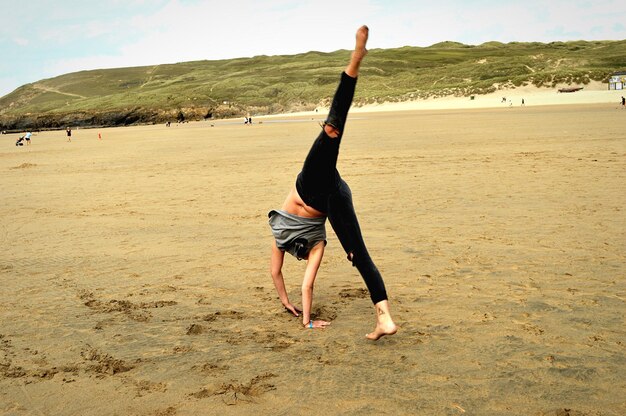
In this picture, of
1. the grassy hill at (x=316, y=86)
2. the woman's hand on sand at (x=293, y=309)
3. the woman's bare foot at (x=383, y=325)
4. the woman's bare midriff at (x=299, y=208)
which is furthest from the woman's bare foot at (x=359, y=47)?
the grassy hill at (x=316, y=86)

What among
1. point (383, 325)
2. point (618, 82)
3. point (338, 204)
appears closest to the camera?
point (383, 325)

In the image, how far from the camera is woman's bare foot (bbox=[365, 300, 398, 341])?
4.41m

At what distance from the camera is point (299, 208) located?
4.85m

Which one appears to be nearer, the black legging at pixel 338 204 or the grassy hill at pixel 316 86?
the black legging at pixel 338 204

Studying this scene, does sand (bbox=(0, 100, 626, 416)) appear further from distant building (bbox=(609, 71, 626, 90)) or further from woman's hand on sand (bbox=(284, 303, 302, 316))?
distant building (bbox=(609, 71, 626, 90))

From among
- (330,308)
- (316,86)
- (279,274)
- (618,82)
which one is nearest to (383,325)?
(330,308)

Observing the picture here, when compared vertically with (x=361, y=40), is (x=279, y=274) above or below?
below

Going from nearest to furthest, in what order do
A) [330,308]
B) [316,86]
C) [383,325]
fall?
[383,325] < [330,308] < [316,86]

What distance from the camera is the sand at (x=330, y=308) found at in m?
3.78

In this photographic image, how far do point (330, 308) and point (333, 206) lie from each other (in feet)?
4.31

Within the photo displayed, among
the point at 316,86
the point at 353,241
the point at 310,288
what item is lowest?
the point at 310,288

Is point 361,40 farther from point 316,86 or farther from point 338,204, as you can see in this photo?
point 316,86

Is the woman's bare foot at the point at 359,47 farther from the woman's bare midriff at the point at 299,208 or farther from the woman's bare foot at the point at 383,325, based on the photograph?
the woman's bare foot at the point at 383,325

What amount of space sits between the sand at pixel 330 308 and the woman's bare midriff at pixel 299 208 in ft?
3.25
